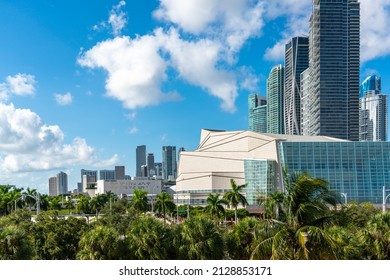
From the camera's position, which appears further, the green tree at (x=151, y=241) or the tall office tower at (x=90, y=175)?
the tall office tower at (x=90, y=175)

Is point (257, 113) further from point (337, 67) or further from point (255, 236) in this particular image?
point (255, 236)

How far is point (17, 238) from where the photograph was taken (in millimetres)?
9758

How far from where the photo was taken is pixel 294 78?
439ft

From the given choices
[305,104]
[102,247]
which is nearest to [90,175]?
[305,104]

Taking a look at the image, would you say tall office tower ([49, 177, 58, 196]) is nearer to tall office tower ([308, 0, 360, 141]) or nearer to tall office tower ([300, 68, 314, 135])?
tall office tower ([300, 68, 314, 135])

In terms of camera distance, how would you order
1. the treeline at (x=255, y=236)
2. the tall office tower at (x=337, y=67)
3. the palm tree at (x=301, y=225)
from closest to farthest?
the palm tree at (x=301, y=225)
the treeline at (x=255, y=236)
the tall office tower at (x=337, y=67)

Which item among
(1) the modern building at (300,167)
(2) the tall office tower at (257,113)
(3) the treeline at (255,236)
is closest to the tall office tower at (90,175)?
(2) the tall office tower at (257,113)

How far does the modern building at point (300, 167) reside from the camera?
6462 centimetres

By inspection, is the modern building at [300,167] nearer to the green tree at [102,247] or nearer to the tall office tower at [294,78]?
the green tree at [102,247]

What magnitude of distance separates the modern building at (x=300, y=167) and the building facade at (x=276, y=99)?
74108 mm

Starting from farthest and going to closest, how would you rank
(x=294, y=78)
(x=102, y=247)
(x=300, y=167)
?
(x=294, y=78) < (x=300, y=167) < (x=102, y=247)

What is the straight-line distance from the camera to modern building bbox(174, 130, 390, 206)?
64.6 m

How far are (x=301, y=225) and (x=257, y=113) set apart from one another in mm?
169388

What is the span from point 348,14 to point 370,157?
194 ft
